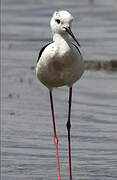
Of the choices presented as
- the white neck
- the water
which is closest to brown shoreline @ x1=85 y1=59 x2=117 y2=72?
the water

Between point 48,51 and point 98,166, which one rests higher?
point 48,51

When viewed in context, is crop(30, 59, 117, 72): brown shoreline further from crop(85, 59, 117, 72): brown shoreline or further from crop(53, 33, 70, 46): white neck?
crop(53, 33, 70, 46): white neck

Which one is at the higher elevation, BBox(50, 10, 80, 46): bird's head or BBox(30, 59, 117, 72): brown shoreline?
BBox(50, 10, 80, 46): bird's head

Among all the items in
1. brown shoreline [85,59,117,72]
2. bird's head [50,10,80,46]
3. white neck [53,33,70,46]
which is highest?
bird's head [50,10,80,46]

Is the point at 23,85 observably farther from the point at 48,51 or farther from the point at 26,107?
the point at 48,51

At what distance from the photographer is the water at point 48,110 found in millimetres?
8352

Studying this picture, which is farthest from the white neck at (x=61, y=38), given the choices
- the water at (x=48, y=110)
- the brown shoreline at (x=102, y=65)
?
the brown shoreline at (x=102, y=65)

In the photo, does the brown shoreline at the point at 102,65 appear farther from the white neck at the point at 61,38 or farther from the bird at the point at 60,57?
the white neck at the point at 61,38

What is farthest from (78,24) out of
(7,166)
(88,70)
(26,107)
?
(7,166)

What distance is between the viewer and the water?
329 inches

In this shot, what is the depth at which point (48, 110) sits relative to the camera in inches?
423

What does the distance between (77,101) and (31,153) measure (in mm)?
2540

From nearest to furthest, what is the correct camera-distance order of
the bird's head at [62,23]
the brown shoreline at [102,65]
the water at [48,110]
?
the bird's head at [62,23]
the water at [48,110]
the brown shoreline at [102,65]

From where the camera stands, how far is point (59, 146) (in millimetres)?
9078
